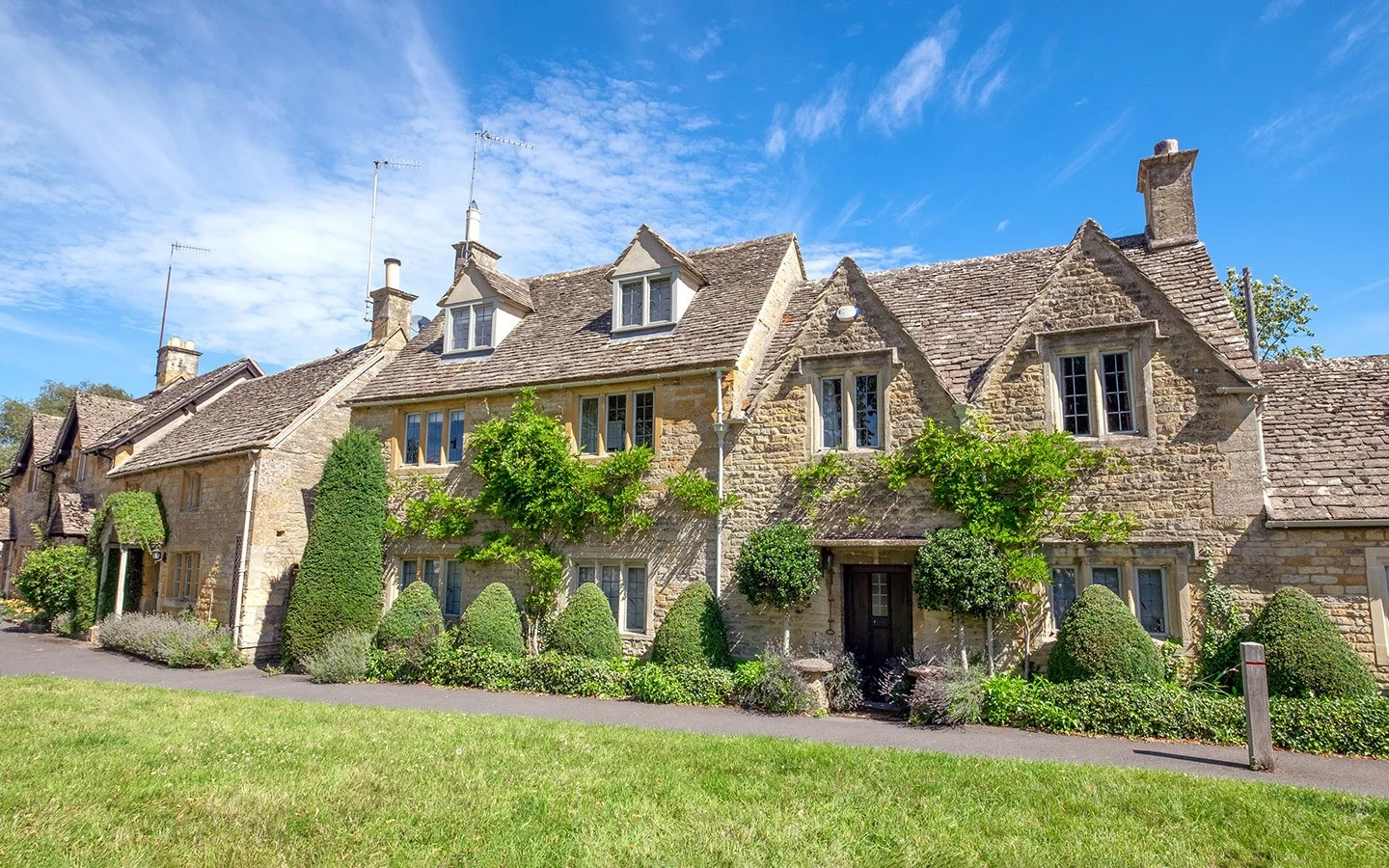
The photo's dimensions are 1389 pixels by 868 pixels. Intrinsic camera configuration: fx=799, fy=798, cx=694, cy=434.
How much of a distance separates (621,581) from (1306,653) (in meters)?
12.3

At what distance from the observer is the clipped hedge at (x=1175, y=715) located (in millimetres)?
10844

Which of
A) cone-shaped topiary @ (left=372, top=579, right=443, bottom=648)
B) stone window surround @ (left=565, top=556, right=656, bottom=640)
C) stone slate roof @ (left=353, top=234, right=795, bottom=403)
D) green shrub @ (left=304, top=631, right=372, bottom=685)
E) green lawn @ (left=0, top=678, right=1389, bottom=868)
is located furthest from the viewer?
stone slate roof @ (left=353, top=234, right=795, bottom=403)

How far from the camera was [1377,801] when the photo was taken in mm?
8070

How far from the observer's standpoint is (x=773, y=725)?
12688 millimetres

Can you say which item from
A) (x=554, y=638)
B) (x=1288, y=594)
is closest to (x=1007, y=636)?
(x=1288, y=594)

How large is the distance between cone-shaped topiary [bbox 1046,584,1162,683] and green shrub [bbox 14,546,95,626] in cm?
2915

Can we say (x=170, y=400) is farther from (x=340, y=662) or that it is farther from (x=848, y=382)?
(x=848, y=382)

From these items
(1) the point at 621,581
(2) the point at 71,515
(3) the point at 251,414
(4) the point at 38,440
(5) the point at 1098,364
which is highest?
(4) the point at 38,440

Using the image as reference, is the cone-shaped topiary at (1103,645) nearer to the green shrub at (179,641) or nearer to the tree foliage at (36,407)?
the green shrub at (179,641)

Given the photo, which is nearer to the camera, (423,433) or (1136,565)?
(1136,565)

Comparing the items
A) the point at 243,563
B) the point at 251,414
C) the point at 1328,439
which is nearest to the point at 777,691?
the point at 1328,439

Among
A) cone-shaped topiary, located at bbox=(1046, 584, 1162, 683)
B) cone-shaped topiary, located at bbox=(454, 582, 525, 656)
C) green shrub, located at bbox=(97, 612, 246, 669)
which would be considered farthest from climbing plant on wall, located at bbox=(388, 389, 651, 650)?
cone-shaped topiary, located at bbox=(1046, 584, 1162, 683)

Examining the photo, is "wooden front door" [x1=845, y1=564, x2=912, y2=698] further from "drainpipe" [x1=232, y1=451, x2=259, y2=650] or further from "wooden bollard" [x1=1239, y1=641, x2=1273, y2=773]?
"drainpipe" [x1=232, y1=451, x2=259, y2=650]

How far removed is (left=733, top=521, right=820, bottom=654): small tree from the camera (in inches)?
594
